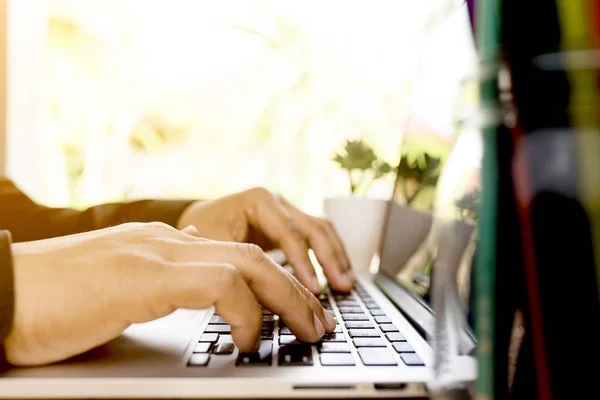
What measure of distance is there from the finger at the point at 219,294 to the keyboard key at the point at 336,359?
0.19 feet

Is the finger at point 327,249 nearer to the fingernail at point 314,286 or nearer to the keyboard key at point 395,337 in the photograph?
the fingernail at point 314,286

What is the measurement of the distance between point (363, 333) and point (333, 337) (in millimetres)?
37

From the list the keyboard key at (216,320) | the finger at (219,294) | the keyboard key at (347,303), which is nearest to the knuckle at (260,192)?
the keyboard key at (347,303)

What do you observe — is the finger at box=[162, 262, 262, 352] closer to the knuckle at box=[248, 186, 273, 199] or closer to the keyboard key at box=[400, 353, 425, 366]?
the keyboard key at box=[400, 353, 425, 366]

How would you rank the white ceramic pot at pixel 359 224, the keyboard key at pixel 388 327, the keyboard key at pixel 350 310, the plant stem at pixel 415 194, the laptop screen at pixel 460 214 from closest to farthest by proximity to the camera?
1. the laptop screen at pixel 460 214
2. the keyboard key at pixel 388 327
3. the keyboard key at pixel 350 310
4. the plant stem at pixel 415 194
5. the white ceramic pot at pixel 359 224

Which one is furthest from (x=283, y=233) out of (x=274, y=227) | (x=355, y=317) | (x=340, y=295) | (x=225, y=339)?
(x=225, y=339)

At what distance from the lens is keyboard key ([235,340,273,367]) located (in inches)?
14.0

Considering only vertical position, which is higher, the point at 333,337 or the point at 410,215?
the point at 410,215

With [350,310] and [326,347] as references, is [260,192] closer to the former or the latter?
[350,310]

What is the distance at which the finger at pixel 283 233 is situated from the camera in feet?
2.31

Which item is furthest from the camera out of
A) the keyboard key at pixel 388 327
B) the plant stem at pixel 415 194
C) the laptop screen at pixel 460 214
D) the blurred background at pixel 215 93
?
the blurred background at pixel 215 93

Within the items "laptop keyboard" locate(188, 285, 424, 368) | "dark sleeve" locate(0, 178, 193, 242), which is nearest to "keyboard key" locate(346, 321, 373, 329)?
"laptop keyboard" locate(188, 285, 424, 368)

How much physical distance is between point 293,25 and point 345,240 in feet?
2.89

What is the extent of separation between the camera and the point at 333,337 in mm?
441
